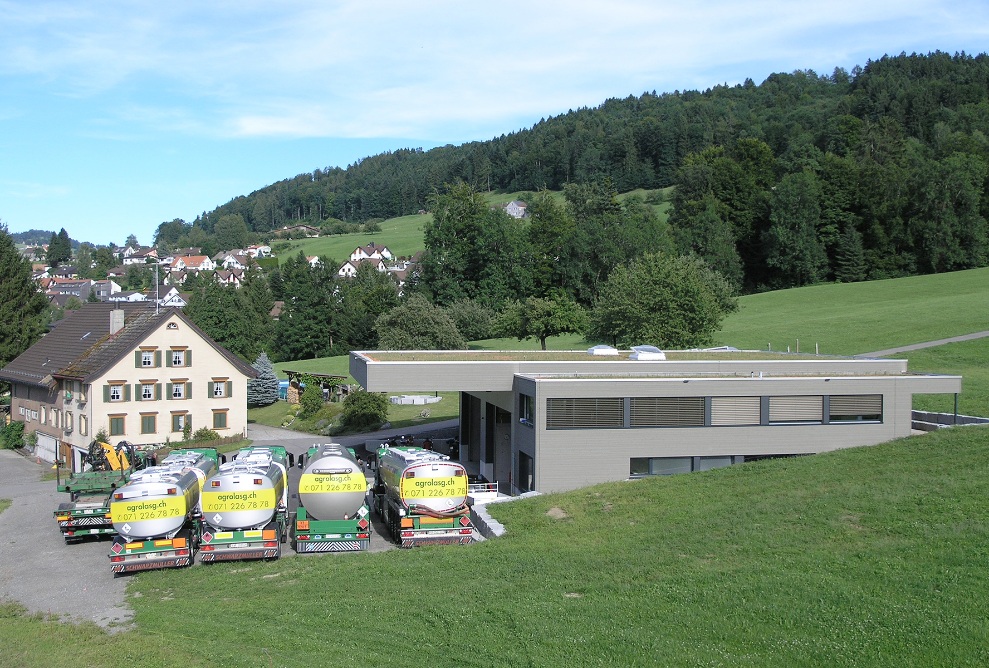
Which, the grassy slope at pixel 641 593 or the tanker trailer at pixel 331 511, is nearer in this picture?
the grassy slope at pixel 641 593

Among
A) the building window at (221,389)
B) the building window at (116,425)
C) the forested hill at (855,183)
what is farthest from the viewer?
the forested hill at (855,183)

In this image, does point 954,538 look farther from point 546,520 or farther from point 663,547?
point 546,520

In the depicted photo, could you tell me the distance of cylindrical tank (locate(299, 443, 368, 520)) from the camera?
918 inches

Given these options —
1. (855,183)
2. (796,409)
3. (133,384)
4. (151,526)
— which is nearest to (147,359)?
(133,384)

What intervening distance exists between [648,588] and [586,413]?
13.7 meters

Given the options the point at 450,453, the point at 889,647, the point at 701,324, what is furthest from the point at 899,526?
the point at 701,324

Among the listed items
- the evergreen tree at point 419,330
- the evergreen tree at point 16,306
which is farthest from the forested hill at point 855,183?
the evergreen tree at point 16,306

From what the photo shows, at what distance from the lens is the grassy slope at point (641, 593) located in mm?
13070

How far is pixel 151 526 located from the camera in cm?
2169

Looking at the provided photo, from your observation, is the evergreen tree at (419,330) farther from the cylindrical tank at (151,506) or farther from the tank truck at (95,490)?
the cylindrical tank at (151,506)

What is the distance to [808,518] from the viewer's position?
20422mm

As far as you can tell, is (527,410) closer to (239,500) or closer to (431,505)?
(431,505)

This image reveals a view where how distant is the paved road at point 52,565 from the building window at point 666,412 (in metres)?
9.38

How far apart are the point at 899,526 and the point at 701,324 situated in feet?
139
